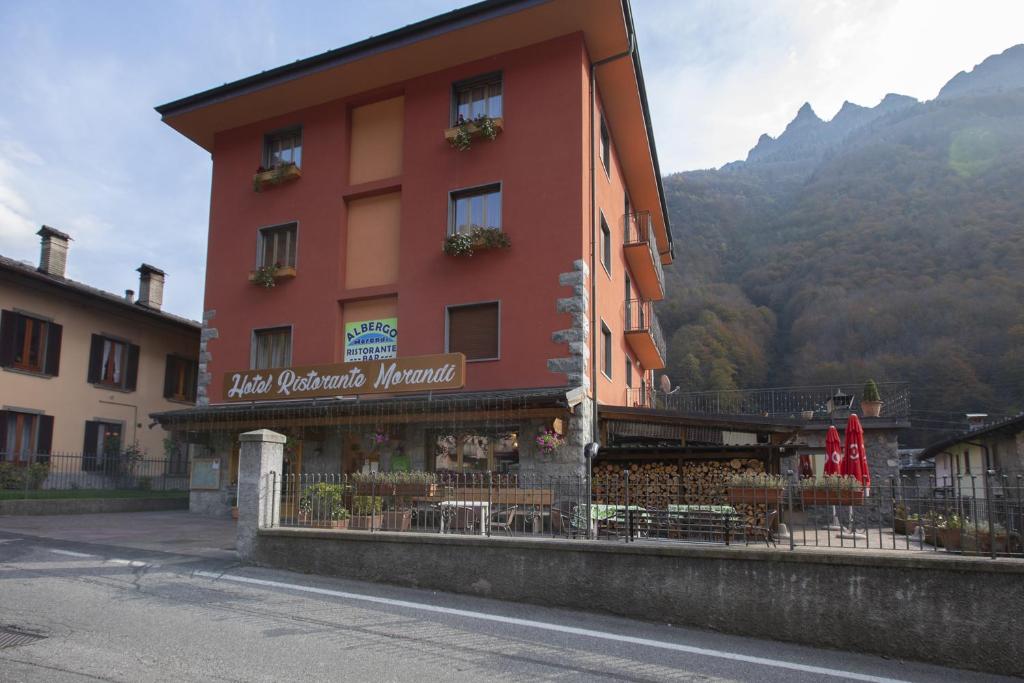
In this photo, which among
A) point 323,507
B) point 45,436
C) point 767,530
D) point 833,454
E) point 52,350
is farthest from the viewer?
point 52,350

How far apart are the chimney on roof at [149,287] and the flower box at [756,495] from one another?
24857mm

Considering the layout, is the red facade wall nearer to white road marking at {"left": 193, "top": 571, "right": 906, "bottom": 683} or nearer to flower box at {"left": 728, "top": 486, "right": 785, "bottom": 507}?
flower box at {"left": 728, "top": 486, "right": 785, "bottom": 507}

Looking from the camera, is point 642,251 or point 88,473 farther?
point 88,473

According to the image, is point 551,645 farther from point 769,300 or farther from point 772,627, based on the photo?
point 769,300

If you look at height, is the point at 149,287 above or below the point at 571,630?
above

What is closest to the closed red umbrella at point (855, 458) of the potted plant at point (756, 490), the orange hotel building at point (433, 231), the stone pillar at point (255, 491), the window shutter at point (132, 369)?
the orange hotel building at point (433, 231)

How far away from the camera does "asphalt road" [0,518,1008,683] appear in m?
5.65

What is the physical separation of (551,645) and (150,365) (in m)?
23.1

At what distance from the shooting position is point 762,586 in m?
7.14

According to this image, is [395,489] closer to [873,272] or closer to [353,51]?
[353,51]

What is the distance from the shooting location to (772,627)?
7039 millimetres

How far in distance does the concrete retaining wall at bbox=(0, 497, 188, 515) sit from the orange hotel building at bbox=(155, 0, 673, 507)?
2179 mm

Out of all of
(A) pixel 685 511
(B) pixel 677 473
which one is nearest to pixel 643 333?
(B) pixel 677 473

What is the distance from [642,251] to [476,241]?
682 cm
